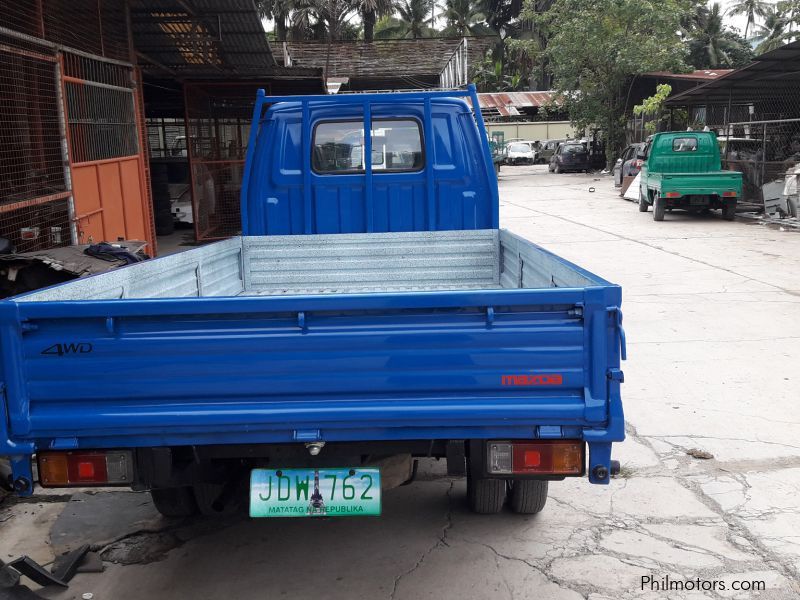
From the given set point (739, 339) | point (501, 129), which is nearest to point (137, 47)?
point (739, 339)

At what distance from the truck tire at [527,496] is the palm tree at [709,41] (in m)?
50.2

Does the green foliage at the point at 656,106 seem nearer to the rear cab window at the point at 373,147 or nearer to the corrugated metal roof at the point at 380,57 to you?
the corrugated metal roof at the point at 380,57

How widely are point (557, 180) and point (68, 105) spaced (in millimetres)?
25139

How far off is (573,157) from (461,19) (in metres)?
23.3

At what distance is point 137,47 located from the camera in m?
12.7

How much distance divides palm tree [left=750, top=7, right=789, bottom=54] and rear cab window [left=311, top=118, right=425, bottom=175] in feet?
149

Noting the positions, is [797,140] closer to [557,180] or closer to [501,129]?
[557,180]

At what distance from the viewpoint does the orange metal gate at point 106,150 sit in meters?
8.06

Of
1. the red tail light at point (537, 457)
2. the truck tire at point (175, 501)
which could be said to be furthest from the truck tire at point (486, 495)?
the truck tire at point (175, 501)

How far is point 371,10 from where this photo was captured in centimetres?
4197

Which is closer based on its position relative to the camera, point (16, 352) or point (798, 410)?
point (16, 352)

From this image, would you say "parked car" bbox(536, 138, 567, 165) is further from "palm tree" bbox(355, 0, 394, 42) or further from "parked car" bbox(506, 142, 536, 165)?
"palm tree" bbox(355, 0, 394, 42)

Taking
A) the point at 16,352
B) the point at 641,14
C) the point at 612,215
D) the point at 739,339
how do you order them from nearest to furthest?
the point at 16,352, the point at 739,339, the point at 612,215, the point at 641,14

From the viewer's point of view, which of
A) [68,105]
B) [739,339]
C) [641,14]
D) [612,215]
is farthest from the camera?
[641,14]
